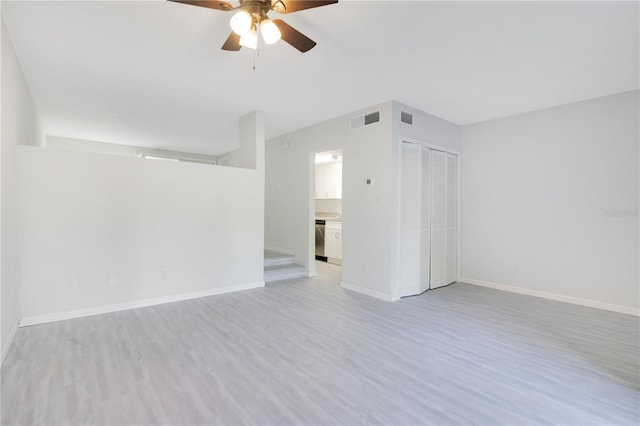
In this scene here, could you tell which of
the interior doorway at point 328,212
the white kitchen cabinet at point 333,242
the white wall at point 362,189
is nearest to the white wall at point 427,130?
the white wall at point 362,189

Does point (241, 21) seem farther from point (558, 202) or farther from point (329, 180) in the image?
point (329, 180)

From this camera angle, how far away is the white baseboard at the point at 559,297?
3847 mm

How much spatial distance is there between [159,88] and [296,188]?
2837mm

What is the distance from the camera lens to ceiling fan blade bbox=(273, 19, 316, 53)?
7.25 feet

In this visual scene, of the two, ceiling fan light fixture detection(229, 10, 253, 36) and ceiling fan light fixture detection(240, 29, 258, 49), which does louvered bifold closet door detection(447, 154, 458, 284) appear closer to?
ceiling fan light fixture detection(240, 29, 258, 49)

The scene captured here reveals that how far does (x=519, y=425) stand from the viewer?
5.88 feet

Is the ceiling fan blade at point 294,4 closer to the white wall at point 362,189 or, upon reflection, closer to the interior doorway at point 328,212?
the white wall at point 362,189

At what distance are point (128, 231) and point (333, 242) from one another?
4.31 metres

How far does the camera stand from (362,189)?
467 cm

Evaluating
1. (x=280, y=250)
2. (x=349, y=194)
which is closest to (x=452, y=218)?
(x=349, y=194)

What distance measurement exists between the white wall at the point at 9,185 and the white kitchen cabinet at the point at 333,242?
5244 mm

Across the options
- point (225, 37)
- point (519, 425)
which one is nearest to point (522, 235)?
point (519, 425)

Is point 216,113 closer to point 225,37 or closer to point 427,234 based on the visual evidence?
point 225,37

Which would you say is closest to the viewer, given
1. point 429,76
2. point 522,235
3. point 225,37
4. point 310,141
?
point 225,37
